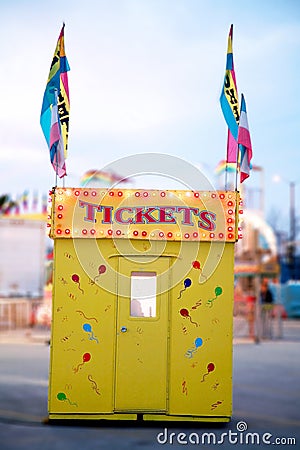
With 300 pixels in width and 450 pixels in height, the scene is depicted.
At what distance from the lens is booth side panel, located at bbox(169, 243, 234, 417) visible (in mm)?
8336

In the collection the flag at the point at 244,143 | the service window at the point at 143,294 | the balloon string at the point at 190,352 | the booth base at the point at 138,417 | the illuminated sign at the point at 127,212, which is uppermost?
the flag at the point at 244,143

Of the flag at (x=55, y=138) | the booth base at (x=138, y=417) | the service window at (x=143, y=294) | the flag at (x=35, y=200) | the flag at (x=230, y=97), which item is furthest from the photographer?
the flag at (x=35, y=200)

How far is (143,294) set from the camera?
8.45 metres

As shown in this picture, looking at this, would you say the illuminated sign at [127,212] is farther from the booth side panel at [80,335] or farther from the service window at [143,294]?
the service window at [143,294]

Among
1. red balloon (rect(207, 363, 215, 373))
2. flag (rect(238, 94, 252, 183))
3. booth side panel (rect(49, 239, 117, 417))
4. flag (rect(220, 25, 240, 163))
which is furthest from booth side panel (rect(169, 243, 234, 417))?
flag (rect(220, 25, 240, 163))

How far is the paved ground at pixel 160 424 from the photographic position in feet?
24.7

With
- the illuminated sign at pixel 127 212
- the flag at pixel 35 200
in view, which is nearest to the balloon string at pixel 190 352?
the illuminated sign at pixel 127 212

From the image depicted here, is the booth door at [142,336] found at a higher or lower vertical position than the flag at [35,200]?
lower

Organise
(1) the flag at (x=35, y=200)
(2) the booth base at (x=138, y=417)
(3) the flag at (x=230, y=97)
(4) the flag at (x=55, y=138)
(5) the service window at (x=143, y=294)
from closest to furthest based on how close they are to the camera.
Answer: (2) the booth base at (x=138, y=417) → (5) the service window at (x=143, y=294) → (4) the flag at (x=55, y=138) → (3) the flag at (x=230, y=97) → (1) the flag at (x=35, y=200)

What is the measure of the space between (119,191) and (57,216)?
0.78 metres

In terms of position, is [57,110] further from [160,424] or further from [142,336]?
[160,424]

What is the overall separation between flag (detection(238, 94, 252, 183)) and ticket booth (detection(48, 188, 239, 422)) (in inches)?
21.5

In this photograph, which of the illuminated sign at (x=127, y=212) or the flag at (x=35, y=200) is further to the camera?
the flag at (x=35, y=200)

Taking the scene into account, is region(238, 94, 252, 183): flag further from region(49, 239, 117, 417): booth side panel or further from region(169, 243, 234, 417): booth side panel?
region(49, 239, 117, 417): booth side panel
